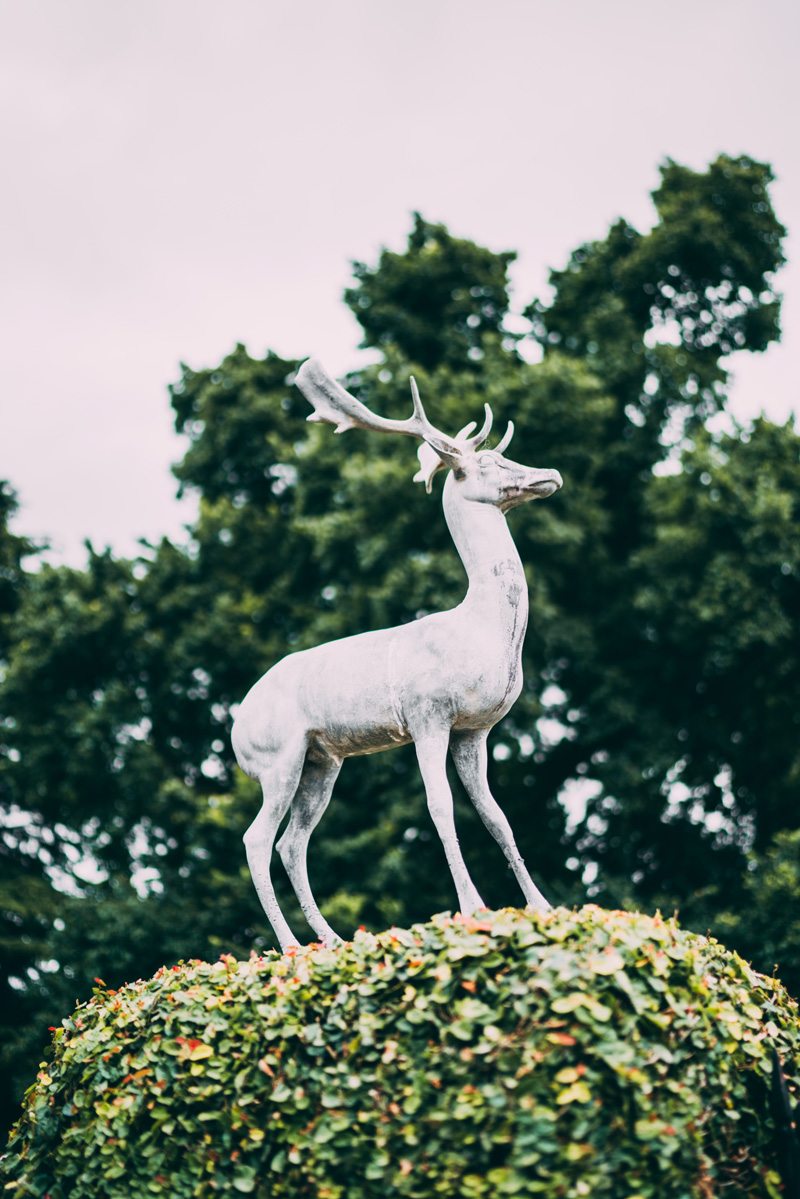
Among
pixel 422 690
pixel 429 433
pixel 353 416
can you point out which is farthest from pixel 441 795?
pixel 353 416

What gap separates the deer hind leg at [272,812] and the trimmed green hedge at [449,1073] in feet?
4.23

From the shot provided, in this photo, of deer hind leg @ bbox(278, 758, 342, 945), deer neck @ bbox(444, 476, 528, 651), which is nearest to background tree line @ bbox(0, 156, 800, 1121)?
deer hind leg @ bbox(278, 758, 342, 945)

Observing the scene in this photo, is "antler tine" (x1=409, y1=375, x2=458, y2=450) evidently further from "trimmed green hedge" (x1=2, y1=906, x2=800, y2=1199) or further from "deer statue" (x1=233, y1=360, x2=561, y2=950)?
"trimmed green hedge" (x1=2, y1=906, x2=800, y2=1199)

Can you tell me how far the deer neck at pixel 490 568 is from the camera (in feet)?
27.7

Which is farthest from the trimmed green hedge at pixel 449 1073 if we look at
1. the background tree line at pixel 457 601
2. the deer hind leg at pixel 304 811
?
the background tree line at pixel 457 601

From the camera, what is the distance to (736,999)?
6.94 meters

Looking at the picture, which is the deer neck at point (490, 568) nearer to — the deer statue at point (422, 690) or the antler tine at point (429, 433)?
the deer statue at point (422, 690)

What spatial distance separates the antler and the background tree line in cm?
890

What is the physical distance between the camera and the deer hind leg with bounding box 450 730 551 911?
26.9ft

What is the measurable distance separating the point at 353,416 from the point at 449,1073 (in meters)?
4.39

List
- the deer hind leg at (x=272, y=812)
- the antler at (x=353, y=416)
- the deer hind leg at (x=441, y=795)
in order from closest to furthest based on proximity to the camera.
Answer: the deer hind leg at (x=441, y=795) < the deer hind leg at (x=272, y=812) < the antler at (x=353, y=416)

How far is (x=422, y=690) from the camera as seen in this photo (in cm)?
825

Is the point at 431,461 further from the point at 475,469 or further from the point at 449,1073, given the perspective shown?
the point at 449,1073

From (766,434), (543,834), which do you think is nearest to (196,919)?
(543,834)
